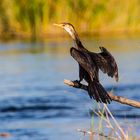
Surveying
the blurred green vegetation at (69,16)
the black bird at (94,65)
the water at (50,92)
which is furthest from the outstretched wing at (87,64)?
the blurred green vegetation at (69,16)

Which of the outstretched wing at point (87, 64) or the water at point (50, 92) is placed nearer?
the outstretched wing at point (87, 64)

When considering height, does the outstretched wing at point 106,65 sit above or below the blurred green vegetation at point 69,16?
below

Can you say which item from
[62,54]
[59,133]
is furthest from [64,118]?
[62,54]

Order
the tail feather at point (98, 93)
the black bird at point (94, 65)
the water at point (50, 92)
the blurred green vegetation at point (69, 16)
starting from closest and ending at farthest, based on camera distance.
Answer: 1. the tail feather at point (98, 93)
2. the black bird at point (94, 65)
3. the water at point (50, 92)
4. the blurred green vegetation at point (69, 16)

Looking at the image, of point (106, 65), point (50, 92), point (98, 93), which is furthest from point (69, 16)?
point (98, 93)

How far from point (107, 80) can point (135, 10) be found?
40.8 feet

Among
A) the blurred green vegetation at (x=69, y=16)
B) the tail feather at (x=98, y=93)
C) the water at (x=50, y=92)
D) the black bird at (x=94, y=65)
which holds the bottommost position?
the tail feather at (x=98, y=93)

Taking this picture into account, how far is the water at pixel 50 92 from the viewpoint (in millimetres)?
11205

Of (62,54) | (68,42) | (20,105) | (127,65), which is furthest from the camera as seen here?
(68,42)

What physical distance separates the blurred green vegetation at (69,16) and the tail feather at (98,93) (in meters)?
21.7

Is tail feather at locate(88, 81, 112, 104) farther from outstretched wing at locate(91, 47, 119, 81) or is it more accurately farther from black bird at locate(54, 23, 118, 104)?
outstretched wing at locate(91, 47, 119, 81)

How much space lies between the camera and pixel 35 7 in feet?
92.2

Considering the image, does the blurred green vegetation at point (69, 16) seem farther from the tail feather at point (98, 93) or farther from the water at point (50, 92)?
the tail feather at point (98, 93)

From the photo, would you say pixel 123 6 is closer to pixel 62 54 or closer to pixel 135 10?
pixel 135 10
